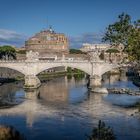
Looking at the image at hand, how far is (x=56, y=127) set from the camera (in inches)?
1400

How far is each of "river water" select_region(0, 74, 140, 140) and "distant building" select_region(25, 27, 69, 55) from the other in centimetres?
7227

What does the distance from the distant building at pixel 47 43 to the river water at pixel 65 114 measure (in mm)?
72266

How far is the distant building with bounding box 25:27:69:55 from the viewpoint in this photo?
135125 mm

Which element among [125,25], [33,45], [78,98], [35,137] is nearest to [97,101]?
[78,98]

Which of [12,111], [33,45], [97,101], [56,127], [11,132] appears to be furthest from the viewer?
[33,45]

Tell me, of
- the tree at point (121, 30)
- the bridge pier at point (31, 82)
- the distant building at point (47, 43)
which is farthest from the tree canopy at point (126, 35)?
the distant building at point (47, 43)

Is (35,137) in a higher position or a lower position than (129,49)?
lower

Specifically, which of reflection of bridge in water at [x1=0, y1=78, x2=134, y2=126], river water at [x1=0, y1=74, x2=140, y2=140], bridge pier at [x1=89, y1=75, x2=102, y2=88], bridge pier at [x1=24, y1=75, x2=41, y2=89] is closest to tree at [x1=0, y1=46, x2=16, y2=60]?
bridge pier at [x1=24, y1=75, x2=41, y2=89]

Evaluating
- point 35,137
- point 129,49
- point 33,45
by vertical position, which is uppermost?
point 33,45

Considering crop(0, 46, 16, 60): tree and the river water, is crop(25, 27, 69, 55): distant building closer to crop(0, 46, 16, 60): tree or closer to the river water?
crop(0, 46, 16, 60): tree

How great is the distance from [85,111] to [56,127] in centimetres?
868

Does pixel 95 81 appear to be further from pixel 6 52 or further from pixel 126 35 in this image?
pixel 126 35

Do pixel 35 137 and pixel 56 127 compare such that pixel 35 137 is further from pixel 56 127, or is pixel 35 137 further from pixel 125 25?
pixel 125 25

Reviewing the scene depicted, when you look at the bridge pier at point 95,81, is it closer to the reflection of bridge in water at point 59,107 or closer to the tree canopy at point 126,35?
the reflection of bridge in water at point 59,107
